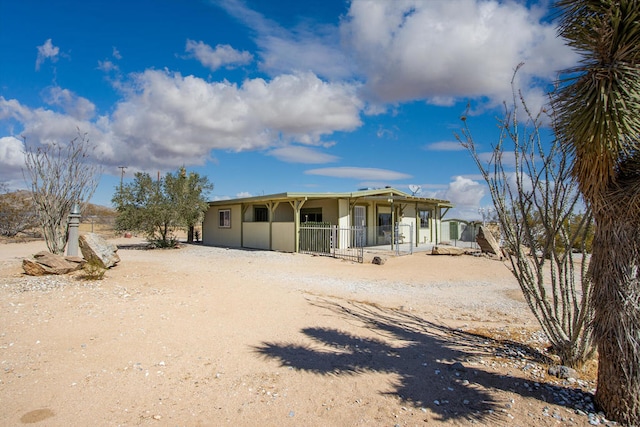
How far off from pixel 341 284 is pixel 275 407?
5896mm

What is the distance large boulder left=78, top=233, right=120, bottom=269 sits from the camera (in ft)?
28.3

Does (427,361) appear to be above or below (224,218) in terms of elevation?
below

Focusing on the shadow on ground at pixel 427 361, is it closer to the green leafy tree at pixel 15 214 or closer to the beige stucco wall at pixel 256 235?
the beige stucco wall at pixel 256 235

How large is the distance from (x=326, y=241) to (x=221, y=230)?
27.8 feet

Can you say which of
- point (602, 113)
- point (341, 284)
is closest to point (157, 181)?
point (341, 284)

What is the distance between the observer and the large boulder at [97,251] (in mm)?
8623

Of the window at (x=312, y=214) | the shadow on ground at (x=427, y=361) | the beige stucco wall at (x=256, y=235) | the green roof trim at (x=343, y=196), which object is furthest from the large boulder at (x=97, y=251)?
the window at (x=312, y=214)

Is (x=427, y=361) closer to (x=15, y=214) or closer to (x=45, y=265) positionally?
(x=45, y=265)

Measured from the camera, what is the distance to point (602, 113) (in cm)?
270

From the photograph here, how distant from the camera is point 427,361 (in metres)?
4.17

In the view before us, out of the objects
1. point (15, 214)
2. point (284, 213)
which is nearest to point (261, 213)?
point (284, 213)

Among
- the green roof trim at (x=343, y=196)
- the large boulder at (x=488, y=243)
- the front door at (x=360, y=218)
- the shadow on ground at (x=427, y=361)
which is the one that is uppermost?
the green roof trim at (x=343, y=196)

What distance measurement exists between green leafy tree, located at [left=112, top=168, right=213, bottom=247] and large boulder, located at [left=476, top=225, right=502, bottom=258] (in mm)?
13677

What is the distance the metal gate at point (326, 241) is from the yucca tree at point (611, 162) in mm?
11514
